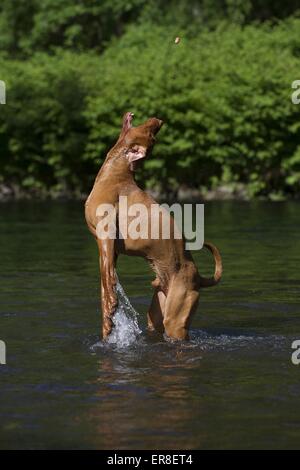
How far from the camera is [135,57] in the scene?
35938 mm

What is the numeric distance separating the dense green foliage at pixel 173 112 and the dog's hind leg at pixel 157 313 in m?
21.3

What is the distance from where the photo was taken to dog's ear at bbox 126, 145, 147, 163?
10492 mm

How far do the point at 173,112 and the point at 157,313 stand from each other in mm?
22130

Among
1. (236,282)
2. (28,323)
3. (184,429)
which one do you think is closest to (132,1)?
(236,282)

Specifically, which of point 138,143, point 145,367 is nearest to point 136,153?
point 138,143

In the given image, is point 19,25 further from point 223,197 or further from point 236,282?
point 236,282

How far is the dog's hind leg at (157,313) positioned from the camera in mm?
10609

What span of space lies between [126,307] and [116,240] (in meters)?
2.57
